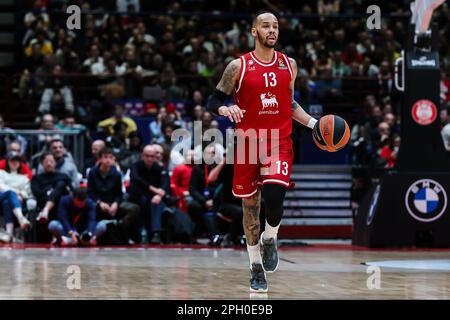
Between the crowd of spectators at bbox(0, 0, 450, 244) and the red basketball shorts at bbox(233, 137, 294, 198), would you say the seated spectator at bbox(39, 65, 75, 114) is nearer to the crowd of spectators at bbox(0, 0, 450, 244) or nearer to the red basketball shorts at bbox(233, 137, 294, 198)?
the crowd of spectators at bbox(0, 0, 450, 244)

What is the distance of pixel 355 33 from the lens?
2341 cm

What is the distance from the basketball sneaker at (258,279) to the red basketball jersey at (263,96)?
1.10 meters

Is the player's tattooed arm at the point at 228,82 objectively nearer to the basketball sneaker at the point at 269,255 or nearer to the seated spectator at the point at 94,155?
the basketball sneaker at the point at 269,255

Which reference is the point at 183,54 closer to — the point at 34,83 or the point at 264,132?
the point at 34,83

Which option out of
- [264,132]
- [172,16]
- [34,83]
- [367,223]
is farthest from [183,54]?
[264,132]

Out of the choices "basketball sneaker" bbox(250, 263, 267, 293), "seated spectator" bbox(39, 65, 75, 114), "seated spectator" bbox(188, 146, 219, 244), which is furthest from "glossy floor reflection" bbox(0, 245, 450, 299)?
"seated spectator" bbox(39, 65, 75, 114)

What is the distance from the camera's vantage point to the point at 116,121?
18.5 metres

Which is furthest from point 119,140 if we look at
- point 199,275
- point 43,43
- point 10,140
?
point 199,275

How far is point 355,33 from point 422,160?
9215 mm

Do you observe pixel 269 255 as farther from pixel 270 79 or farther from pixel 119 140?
pixel 119 140

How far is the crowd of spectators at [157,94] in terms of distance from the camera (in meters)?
15.9

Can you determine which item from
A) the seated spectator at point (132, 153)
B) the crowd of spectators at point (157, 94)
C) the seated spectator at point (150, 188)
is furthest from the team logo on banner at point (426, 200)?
the seated spectator at point (132, 153)

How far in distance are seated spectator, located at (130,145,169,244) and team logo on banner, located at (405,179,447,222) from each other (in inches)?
150

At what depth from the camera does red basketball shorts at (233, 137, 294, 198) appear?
869cm
